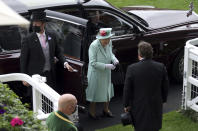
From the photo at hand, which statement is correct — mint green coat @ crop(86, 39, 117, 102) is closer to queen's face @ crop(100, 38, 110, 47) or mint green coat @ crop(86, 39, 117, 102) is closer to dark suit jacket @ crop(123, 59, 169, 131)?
queen's face @ crop(100, 38, 110, 47)

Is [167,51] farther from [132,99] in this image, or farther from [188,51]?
[132,99]

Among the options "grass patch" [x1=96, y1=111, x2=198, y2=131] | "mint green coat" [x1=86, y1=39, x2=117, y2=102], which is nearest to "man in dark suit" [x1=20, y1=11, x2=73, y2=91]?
"mint green coat" [x1=86, y1=39, x2=117, y2=102]

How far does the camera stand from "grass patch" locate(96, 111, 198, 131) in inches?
276

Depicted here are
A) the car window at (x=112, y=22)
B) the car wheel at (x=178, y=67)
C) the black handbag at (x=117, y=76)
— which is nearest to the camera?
the black handbag at (x=117, y=76)

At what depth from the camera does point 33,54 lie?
673 cm

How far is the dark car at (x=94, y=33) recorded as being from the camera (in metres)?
7.19

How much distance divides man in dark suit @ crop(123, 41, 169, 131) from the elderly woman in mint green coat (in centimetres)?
139

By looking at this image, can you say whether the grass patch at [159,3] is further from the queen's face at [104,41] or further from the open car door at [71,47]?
the queen's face at [104,41]

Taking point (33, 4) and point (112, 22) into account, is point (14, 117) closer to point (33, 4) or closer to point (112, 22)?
point (33, 4)

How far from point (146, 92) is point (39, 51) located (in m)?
1.83

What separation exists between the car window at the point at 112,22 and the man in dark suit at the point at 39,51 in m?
1.81

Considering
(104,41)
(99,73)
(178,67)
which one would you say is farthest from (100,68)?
(178,67)

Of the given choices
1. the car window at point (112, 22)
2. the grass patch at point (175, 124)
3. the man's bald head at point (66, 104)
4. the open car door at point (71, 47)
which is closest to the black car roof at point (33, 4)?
the car window at point (112, 22)

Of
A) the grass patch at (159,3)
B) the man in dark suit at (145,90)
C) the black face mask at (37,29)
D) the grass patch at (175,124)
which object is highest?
the black face mask at (37,29)
